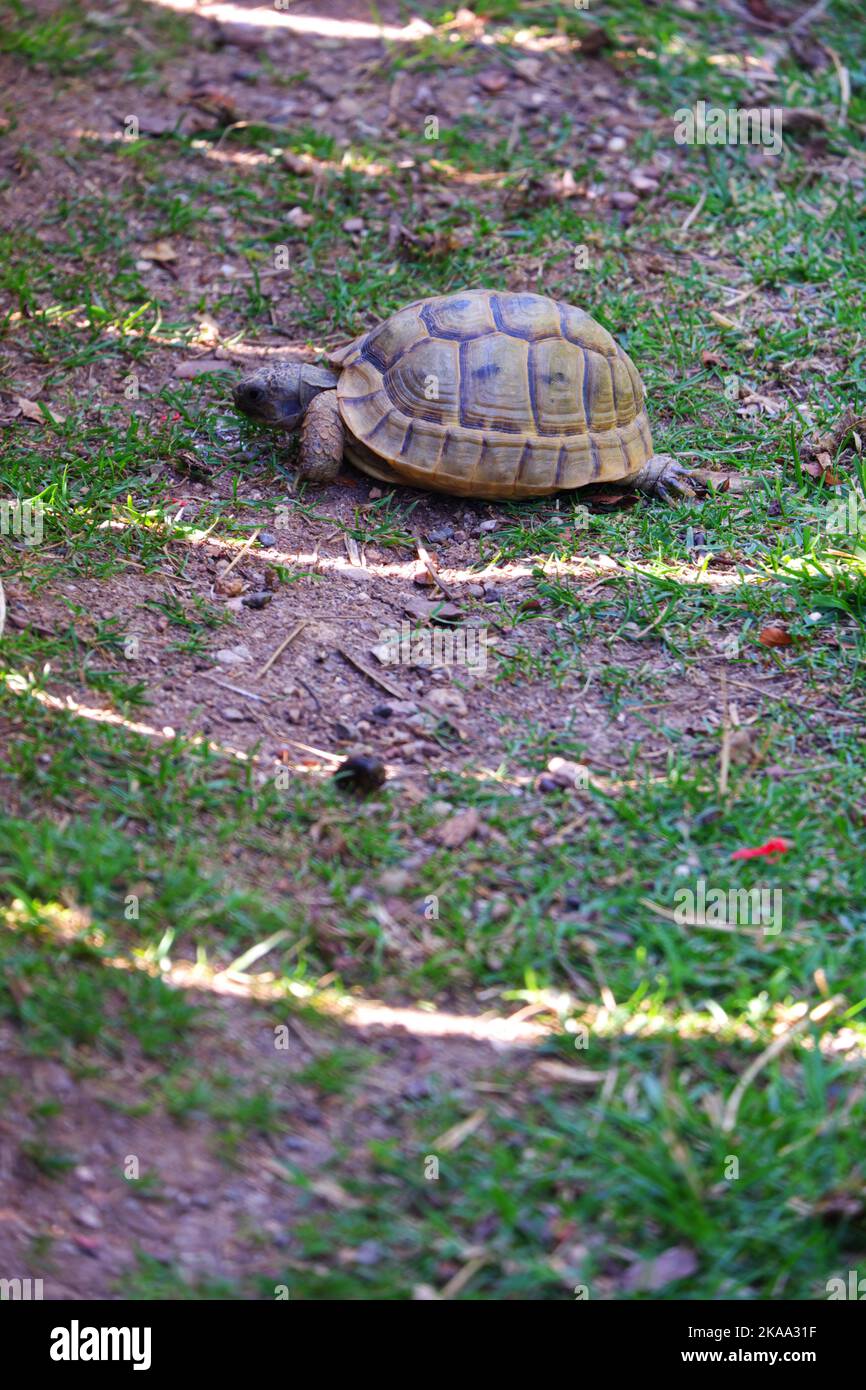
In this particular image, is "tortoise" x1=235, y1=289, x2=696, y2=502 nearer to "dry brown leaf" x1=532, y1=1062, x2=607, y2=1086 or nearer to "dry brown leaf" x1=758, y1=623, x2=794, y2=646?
"dry brown leaf" x1=758, y1=623, x2=794, y2=646

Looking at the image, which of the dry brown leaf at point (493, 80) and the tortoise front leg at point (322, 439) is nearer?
the tortoise front leg at point (322, 439)

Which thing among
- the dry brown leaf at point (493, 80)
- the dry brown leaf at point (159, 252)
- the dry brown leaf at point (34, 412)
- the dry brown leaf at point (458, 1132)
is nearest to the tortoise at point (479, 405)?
the dry brown leaf at point (34, 412)

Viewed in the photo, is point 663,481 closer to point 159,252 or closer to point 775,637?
point 775,637

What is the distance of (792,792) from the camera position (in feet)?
12.6

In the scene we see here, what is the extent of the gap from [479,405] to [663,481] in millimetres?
887

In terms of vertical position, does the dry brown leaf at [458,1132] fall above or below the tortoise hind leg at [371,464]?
below

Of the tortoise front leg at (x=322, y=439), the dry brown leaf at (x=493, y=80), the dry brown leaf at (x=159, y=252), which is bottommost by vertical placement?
the tortoise front leg at (x=322, y=439)

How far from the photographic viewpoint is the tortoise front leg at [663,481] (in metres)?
5.12

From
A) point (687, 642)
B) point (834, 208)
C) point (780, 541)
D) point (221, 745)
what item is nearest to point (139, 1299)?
point (221, 745)

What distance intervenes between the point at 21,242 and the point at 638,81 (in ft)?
12.5

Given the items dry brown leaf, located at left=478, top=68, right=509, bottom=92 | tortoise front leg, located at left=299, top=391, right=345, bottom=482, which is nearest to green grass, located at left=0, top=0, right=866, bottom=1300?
tortoise front leg, located at left=299, top=391, right=345, bottom=482

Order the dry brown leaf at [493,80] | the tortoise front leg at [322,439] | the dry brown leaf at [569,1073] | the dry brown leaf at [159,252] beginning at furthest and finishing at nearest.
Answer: the dry brown leaf at [493,80]
the dry brown leaf at [159,252]
the tortoise front leg at [322,439]
the dry brown leaf at [569,1073]

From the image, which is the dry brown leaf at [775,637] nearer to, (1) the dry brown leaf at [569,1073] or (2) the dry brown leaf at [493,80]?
(1) the dry brown leaf at [569,1073]

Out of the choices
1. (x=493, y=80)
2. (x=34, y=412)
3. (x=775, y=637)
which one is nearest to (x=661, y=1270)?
(x=775, y=637)
